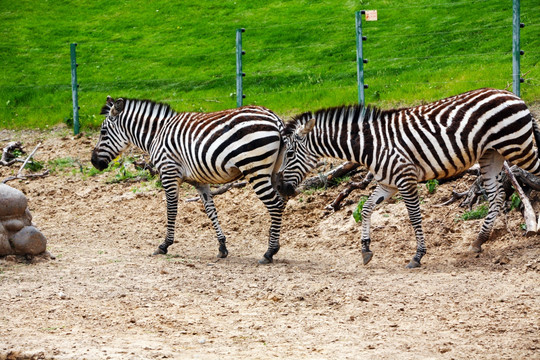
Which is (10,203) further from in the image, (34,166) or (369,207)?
(34,166)

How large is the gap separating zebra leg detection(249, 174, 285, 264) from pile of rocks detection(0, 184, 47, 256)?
2757 millimetres

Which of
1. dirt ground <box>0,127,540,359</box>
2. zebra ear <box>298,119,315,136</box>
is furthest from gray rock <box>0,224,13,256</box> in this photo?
zebra ear <box>298,119,315,136</box>

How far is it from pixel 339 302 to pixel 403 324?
89 centimetres

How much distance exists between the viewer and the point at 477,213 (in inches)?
347

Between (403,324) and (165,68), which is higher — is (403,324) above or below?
below

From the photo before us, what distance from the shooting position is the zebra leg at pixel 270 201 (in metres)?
8.49

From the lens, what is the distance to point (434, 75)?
45.0 feet

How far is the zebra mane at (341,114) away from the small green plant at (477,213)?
1.82 m

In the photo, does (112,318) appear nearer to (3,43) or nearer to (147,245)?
(147,245)

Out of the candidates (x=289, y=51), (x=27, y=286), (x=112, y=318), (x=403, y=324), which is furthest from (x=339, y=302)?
(x=289, y=51)

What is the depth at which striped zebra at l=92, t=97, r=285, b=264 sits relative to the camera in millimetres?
8422

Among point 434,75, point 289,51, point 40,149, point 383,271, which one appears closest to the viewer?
point 383,271

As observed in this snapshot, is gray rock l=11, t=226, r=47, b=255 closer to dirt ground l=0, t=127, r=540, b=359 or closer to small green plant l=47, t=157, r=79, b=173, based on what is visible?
dirt ground l=0, t=127, r=540, b=359

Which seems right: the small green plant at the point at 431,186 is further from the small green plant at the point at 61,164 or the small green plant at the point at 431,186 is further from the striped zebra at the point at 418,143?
the small green plant at the point at 61,164
